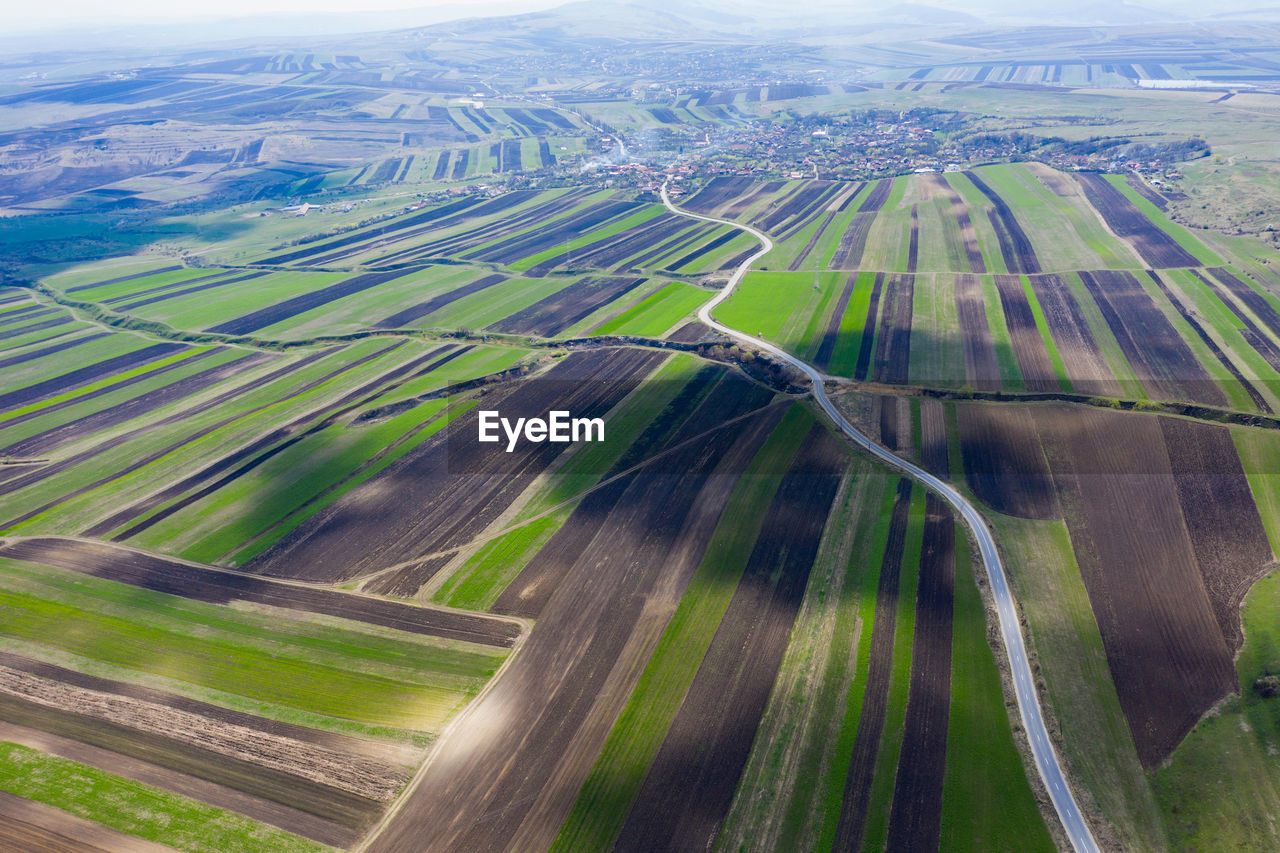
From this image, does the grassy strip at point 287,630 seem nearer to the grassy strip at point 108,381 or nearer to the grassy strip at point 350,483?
the grassy strip at point 350,483

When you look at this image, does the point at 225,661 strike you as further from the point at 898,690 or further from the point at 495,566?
the point at 898,690

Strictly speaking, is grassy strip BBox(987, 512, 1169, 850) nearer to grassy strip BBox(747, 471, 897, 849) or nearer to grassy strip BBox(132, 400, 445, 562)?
grassy strip BBox(747, 471, 897, 849)

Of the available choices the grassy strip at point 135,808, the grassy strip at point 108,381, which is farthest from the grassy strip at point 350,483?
the grassy strip at point 108,381

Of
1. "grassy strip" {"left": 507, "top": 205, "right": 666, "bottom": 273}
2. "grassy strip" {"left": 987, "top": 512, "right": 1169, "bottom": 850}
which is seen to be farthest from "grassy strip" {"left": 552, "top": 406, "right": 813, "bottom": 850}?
"grassy strip" {"left": 507, "top": 205, "right": 666, "bottom": 273}

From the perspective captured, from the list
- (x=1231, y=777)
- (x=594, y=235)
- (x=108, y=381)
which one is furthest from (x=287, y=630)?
(x=594, y=235)

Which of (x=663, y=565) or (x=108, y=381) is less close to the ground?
(x=108, y=381)

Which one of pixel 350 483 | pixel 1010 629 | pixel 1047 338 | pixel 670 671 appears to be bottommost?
pixel 670 671

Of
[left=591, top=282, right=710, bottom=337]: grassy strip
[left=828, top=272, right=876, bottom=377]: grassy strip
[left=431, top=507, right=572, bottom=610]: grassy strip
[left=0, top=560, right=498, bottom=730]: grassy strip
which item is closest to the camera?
[left=0, top=560, right=498, bottom=730]: grassy strip
